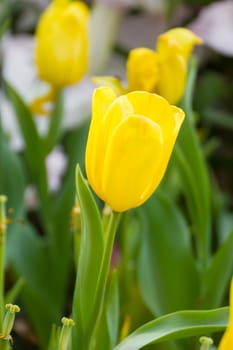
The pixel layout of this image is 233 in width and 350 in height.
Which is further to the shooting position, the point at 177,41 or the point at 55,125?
the point at 55,125

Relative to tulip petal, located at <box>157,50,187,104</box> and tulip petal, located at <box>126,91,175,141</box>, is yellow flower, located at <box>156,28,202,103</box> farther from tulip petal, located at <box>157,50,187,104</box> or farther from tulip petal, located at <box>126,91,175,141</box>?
tulip petal, located at <box>126,91,175,141</box>

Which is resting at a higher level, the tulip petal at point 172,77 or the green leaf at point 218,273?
the tulip petal at point 172,77

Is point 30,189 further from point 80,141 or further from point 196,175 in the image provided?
point 196,175

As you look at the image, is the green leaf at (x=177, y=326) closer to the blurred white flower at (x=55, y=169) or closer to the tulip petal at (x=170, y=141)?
the tulip petal at (x=170, y=141)

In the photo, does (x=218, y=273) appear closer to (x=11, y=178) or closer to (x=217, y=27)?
(x=11, y=178)

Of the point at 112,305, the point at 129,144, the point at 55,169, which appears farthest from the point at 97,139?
the point at 55,169

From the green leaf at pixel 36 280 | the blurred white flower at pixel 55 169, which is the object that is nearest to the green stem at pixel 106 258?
the green leaf at pixel 36 280
